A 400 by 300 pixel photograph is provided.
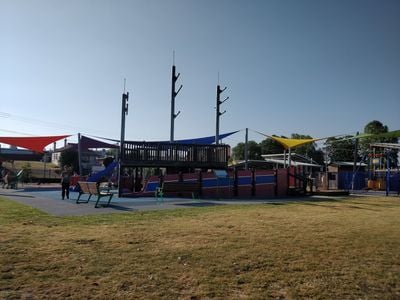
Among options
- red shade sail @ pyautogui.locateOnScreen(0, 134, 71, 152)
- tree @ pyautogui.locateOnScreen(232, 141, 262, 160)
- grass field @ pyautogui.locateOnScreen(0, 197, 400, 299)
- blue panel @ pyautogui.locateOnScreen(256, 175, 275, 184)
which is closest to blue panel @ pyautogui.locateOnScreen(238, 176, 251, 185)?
blue panel @ pyautogui.locateOnScreen(256, 175, 275, 184)

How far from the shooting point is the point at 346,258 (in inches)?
258

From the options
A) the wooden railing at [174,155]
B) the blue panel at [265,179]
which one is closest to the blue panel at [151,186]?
the wooden railing at [174,155]

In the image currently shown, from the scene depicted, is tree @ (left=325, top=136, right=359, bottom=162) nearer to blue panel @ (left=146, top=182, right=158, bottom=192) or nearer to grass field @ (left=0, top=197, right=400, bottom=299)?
blue panel @ (left=146, top=182, right=158, bottom=192)

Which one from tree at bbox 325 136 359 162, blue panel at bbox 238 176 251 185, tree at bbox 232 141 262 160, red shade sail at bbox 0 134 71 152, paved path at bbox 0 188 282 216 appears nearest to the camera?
paved path at bbox 0 188 282 216

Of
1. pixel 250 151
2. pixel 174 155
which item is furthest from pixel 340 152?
pixel 174 155

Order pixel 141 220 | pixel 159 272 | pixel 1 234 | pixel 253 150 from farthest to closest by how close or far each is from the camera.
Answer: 1. pixel 253 150
2. pixel 141 220
3. pixel 1 234
4. pixel 159 272

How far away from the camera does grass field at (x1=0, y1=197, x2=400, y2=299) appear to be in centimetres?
496

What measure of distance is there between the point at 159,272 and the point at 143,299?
104cm

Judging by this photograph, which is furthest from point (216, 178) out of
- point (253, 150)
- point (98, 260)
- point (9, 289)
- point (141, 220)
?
point (253, 150)

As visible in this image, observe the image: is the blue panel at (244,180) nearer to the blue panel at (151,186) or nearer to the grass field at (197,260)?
the blue panel at (151,186)

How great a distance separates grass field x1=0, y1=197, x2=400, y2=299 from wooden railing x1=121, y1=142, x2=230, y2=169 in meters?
12.6

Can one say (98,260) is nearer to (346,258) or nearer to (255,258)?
(255,258)

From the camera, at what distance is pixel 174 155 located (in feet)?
79.3

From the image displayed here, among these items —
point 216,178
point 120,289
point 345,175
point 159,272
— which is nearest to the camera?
point 120,289
